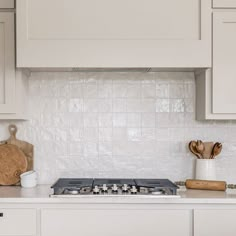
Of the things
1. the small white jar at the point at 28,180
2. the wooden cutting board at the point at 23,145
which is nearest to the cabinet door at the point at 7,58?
the wooden cutting board at the point at 23,145

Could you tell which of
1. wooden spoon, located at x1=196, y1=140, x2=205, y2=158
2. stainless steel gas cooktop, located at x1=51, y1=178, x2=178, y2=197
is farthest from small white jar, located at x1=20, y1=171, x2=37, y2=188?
wooden spoon, located at x1=196, y1=140, x2=205, y2=158

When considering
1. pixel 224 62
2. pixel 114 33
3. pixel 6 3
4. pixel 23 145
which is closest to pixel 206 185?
pixel 224 62

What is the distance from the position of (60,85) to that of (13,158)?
23.1 inches

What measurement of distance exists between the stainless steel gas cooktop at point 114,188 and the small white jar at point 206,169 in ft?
0.89

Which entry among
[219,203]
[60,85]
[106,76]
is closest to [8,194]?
[60,85]

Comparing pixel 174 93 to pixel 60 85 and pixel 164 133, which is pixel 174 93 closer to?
pixel 164 133

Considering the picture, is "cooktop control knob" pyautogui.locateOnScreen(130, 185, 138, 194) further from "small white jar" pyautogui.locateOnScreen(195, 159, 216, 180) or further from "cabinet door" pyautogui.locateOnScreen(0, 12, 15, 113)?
"cabinet door" pyautogui.locateOnScreen(0, 12, 15, 113)

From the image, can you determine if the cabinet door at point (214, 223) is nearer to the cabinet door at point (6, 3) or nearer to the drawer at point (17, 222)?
the drawer at point (17, 222)

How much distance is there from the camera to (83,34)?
218 centimetres

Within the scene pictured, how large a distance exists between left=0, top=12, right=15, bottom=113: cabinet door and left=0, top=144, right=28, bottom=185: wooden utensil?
1.16 feet

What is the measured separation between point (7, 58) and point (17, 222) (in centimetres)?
97

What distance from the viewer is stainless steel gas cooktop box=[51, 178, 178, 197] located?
208 centimetres

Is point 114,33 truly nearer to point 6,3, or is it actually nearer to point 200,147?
point 6,3

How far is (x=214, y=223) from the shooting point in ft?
6.72
